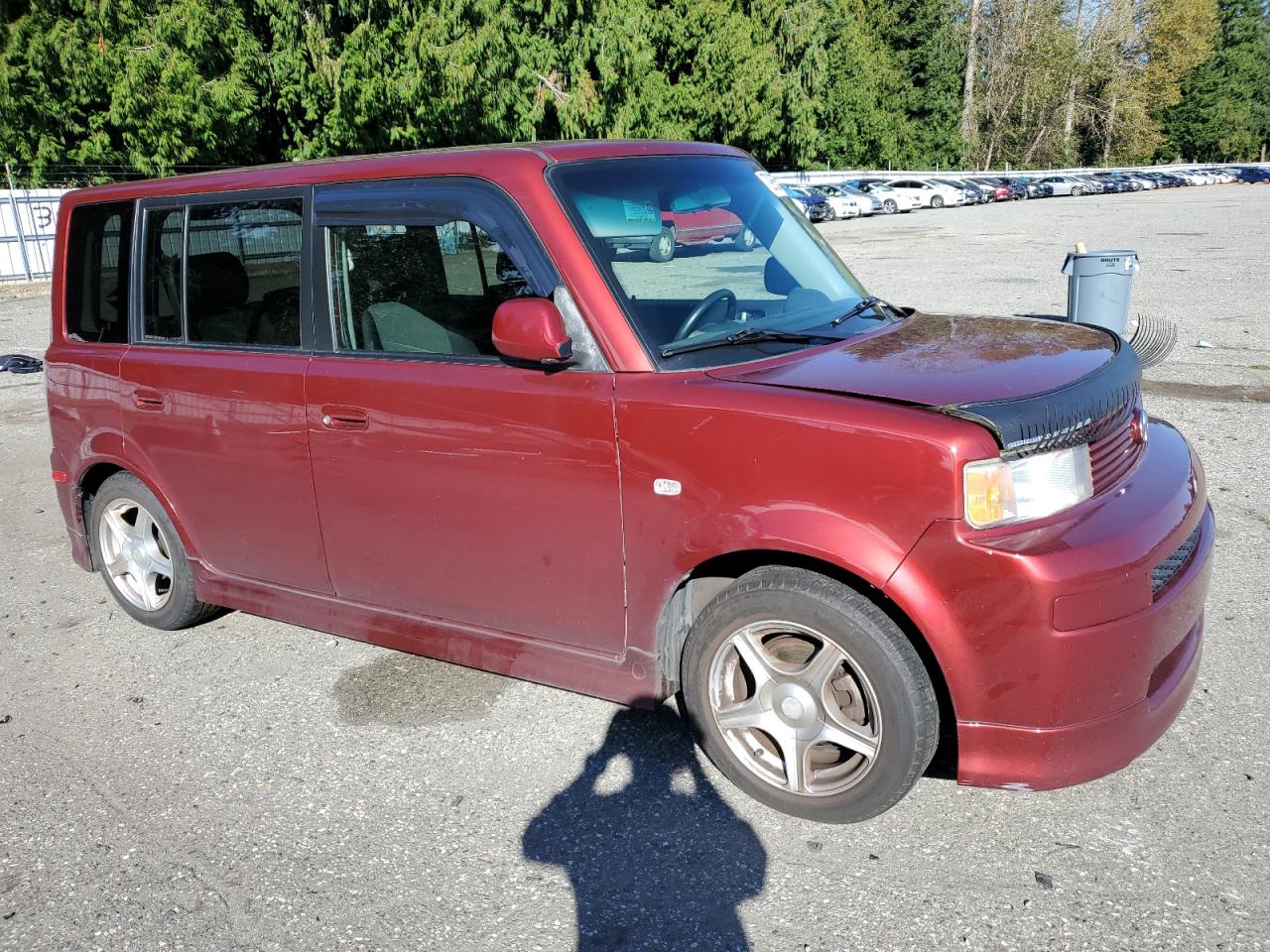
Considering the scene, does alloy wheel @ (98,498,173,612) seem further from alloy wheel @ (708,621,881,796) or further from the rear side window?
alloy wheel @ (708,621,881,796)

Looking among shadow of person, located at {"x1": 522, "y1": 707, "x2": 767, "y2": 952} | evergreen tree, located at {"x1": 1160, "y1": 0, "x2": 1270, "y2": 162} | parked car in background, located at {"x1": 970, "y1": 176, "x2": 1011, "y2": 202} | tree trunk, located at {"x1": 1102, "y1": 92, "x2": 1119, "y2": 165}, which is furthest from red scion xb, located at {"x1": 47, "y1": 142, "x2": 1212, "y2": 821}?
evergreen tree, located at {"x1": 1160, "y1": 0, "x2": 1270, "y2": 162}

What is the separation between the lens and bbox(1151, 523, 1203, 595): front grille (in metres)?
2.91

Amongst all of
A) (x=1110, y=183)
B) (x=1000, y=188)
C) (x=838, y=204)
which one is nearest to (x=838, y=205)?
(x=838, y=204)

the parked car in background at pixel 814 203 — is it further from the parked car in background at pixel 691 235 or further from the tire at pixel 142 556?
the parked car in background at pixel 691 235

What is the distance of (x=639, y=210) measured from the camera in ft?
11.9

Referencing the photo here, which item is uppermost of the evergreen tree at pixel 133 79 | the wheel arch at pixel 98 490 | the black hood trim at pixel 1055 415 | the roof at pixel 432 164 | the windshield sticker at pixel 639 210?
the evergreen tree at pixel 133 79

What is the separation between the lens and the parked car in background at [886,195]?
43.3 metres

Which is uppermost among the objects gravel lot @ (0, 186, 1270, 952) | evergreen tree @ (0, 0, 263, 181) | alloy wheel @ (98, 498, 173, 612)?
→ evergreen tree @ (0, 0, 263, 181)

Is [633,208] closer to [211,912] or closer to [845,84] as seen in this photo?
[211,912]

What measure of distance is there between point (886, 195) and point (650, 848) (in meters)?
43.4

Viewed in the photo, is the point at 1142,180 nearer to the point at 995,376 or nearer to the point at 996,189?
the point at 996,189

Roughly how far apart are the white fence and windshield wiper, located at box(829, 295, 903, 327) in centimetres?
2681

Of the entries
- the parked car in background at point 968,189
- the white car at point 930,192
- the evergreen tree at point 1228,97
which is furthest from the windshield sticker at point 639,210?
the evergreen tree at point 1228,97

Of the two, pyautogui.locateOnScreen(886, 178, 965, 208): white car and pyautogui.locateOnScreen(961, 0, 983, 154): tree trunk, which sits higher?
pyautogui.locateOnScreen(961, 0, 983, 154): tree trunk
